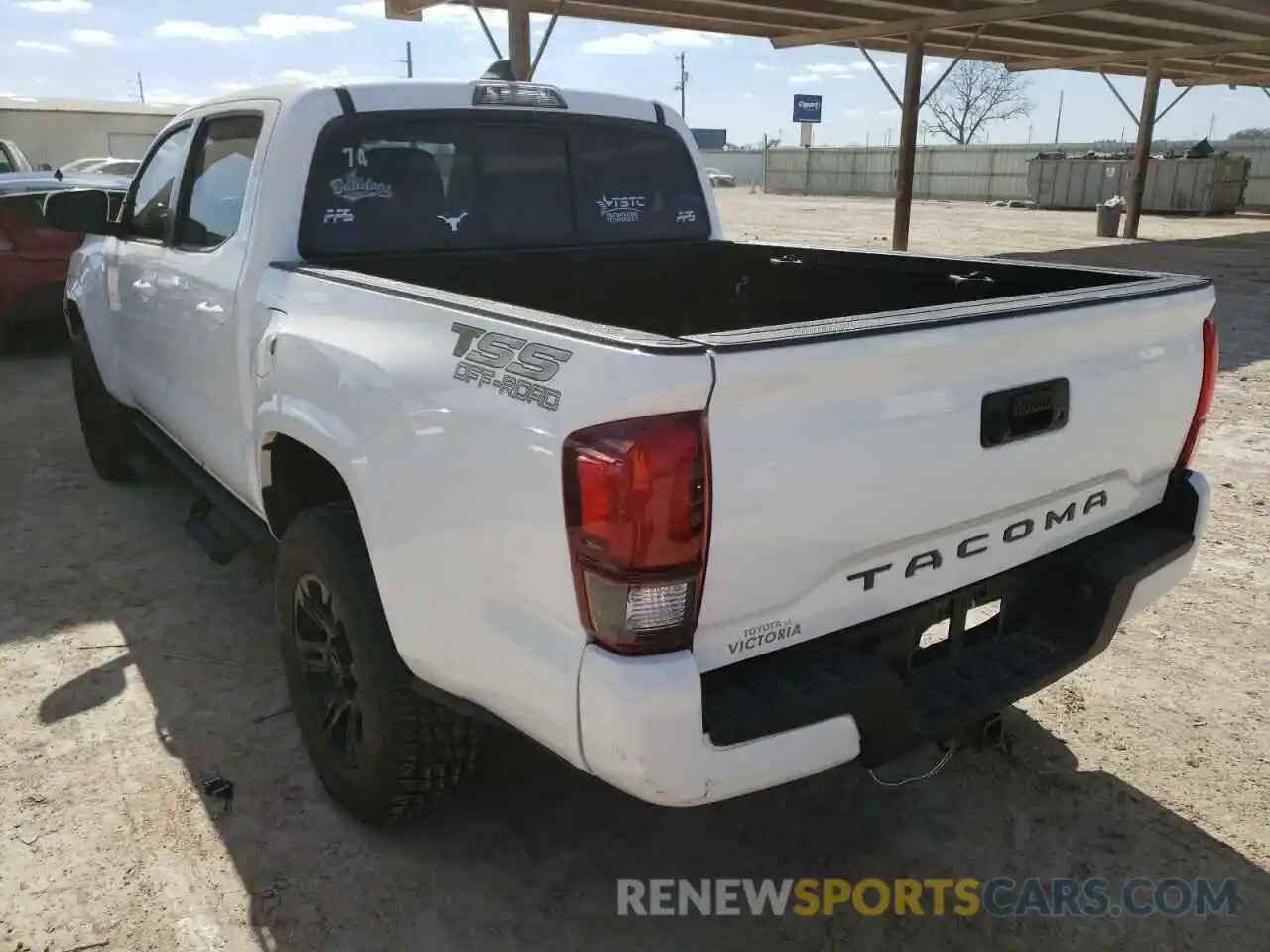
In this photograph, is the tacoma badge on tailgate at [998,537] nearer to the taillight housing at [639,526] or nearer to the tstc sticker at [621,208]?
the taillight housing at [639,526]

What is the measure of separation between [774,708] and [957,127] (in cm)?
9111

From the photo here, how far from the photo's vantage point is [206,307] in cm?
343

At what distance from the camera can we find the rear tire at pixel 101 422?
535cm

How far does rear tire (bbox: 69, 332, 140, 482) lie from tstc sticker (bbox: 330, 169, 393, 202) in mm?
2589

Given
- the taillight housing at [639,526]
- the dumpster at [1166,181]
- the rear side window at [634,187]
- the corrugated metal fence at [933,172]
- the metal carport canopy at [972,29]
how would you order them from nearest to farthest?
1. the taillight housing at [639,526]
2. the rear side window at [634,187]
3. the metal carport canopy at [972,29]
4. the dumpster at [1166,181]
5. the corrugated metal fence at [933,172]

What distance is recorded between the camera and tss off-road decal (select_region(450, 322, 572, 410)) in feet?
6.16

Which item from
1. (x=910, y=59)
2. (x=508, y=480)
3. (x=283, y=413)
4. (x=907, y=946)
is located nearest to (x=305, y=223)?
(x=283, y=413)

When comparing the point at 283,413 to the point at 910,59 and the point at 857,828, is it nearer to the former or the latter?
the point at 857,828

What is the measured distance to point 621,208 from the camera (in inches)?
157

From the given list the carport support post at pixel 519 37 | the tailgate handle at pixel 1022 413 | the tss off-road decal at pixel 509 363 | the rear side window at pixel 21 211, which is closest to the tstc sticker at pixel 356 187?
the tss off-road decal at pixel 509 363

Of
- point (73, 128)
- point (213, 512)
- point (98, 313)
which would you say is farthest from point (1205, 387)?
point (73, 128)

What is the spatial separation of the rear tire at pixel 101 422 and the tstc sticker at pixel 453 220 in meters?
2.60

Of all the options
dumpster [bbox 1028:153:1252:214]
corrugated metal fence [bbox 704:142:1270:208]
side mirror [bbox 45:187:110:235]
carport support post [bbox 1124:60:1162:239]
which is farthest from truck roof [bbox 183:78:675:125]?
corrugated metal fence [bbox 704:142:1270:208]

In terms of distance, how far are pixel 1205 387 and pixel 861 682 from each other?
1.52m
